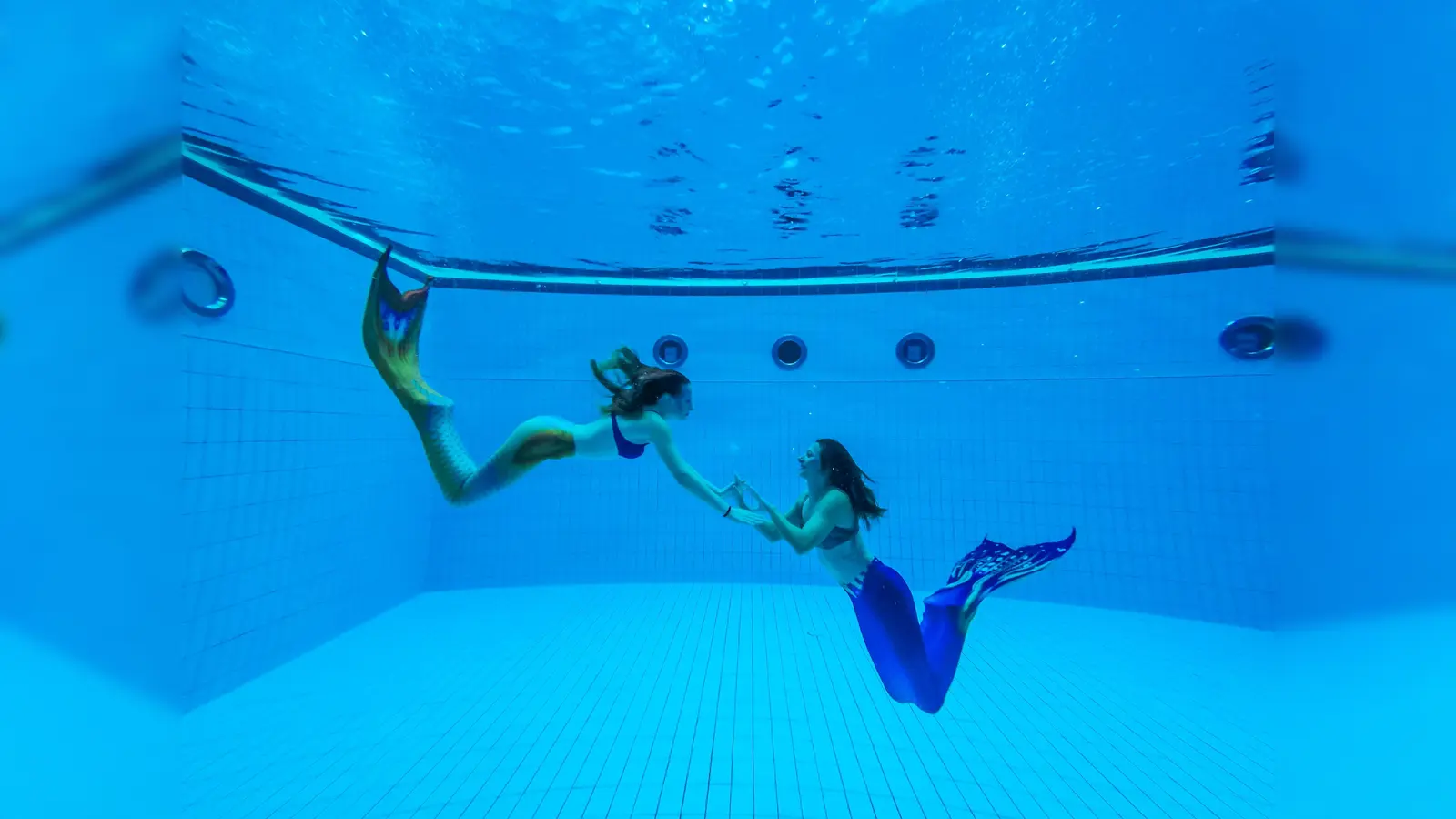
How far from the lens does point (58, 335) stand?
534mm

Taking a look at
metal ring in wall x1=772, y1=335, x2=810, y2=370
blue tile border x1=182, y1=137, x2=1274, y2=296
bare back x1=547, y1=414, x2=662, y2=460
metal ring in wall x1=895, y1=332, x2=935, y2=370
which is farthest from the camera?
metal ring in wall x1=772, y1=335, x2=810, y2=370

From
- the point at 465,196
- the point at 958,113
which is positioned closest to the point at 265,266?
the point at 465,196

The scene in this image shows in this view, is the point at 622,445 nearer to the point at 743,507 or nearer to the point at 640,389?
the point at 640,389

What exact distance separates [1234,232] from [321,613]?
1035 centimetres

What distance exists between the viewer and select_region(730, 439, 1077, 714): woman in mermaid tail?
357 centimetres

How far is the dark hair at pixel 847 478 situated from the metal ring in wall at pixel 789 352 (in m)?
4.54

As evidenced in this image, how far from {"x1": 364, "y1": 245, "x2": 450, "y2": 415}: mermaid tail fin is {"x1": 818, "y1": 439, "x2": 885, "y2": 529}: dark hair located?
231 cm

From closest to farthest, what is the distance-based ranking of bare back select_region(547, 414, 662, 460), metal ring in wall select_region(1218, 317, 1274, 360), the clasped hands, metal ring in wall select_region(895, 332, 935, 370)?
the clasped hands
bare back select_region(547, 414, 662, 460)
metal ring in wall select_region(1218, 317, 1274, 360)
metal ring in wall select_region(895, 332, 935, 370)

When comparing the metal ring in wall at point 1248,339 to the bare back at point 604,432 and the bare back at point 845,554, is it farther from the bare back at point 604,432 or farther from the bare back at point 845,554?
the bare back at point 604,432

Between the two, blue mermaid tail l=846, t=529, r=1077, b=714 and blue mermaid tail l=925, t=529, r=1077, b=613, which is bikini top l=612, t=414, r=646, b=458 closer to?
blue mermaid tail l=846, t=529, r=1077, b=714

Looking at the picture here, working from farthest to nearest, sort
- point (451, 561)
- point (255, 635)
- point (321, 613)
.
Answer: point (451, 561)
point (321, 613)
point (255, 635)

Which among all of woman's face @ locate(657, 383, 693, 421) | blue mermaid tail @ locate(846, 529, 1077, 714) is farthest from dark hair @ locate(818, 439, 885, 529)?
woman's face @ locate(657, 383, 693, 421)

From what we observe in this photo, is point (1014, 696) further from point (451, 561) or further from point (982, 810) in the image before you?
point (451, 561)

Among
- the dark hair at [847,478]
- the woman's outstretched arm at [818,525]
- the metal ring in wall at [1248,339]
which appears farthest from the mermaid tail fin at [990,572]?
the metal ring in wall at [1248,339]
